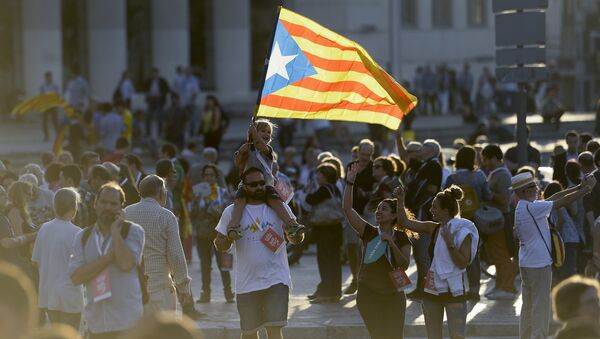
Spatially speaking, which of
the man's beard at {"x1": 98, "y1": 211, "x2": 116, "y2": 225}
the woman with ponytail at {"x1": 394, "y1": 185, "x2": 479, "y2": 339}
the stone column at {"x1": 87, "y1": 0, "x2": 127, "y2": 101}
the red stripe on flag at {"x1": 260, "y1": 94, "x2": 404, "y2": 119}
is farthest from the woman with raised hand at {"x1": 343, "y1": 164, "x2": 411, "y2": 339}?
the stone column at {"x1": 87, "y1": 0, "x2": 127, "y2": 101}

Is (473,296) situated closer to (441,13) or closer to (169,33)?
(169,33)

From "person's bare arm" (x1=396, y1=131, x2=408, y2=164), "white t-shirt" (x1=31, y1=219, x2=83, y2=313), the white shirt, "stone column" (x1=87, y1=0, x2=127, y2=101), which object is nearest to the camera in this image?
"white t-shirt" (x1=31, y1=219, x2=83, y2=313)

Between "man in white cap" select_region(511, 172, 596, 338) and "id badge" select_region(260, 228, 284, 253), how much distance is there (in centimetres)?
243

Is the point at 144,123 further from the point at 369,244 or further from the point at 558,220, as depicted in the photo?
the point at 369,244

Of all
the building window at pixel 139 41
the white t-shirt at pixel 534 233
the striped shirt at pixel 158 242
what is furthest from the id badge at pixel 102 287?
the building window at pixel 139 41

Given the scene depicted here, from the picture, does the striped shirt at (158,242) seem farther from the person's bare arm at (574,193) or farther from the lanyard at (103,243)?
the person's bare arm at (574,193)

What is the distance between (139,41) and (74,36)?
7.06 feet

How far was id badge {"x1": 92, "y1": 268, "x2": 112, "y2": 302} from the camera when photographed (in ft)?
31.7

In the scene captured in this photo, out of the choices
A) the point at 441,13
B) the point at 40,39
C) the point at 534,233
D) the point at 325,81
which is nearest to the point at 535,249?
the point at 534,233

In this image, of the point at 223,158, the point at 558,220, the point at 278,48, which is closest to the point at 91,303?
the point at 278,48

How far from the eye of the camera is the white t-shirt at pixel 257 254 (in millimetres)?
11562

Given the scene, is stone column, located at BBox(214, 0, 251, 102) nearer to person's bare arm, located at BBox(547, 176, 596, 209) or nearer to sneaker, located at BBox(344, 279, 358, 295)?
sneaker, located at BBox(344, 279, 358, 295)

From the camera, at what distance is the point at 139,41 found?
1853 inches

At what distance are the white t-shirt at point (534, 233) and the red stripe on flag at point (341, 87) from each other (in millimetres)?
1486
